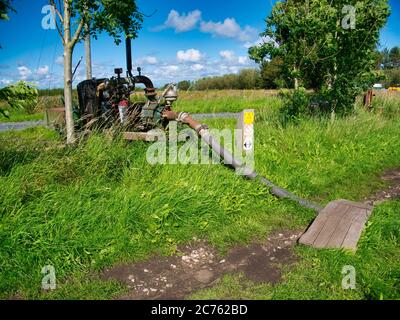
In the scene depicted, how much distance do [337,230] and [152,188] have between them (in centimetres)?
235

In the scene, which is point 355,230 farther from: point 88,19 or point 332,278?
point 88,19

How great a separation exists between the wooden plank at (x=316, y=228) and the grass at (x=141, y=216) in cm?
15

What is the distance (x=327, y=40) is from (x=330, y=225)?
18.8 ft

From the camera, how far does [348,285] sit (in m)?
3.39

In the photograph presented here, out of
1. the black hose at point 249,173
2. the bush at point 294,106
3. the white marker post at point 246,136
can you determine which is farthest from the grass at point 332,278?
the bush at point 294,106

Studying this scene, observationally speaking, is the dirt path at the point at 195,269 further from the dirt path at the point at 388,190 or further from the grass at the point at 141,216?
the dirt path at the point at 388,190

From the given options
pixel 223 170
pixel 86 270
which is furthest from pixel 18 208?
pixel 223 170

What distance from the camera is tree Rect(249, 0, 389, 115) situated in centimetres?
872

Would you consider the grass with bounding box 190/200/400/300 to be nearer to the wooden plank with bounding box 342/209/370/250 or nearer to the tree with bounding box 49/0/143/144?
the wooden plank with bounding box 342/209/370/250

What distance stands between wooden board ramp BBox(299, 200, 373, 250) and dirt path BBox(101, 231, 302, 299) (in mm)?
286

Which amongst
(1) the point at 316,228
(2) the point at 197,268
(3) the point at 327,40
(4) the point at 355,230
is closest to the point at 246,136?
(1) the point at 316,228

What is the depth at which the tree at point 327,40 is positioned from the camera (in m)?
8.72

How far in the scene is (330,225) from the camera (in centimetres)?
445
